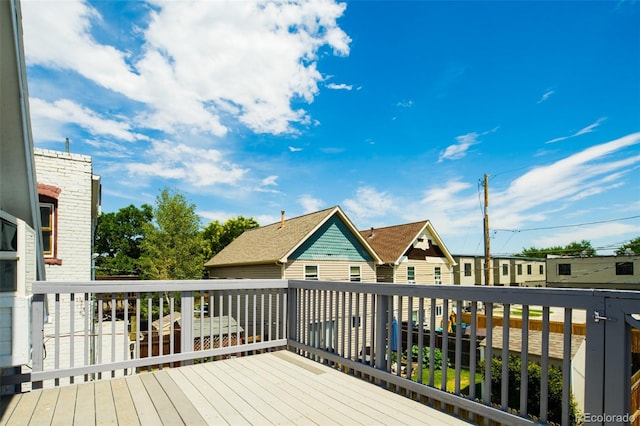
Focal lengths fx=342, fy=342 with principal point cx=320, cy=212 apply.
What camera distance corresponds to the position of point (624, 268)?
26.8m

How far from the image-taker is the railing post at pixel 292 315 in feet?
14.0

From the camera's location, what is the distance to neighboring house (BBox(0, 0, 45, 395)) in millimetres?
2537

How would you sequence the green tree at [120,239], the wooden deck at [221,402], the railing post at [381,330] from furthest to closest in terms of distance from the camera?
1. the green tree at [120,239]
2. the railing post at [381,330]
3. the wooden deck at [221,402]

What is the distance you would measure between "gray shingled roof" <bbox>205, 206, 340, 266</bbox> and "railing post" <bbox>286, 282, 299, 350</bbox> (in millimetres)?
8785

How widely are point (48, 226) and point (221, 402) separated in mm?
7313

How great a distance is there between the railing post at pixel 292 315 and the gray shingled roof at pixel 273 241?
878 centimetres

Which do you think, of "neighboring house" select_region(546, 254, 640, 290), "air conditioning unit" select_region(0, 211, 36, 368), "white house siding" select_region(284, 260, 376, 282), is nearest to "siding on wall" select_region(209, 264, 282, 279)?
"white house siding" select_region(284, 260, 376, 282)

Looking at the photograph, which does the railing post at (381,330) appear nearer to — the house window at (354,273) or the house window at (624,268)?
the house window at (354,273)

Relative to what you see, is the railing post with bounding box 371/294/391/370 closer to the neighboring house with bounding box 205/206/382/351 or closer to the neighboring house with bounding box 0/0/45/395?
the neighboring house with bounding box 0/0/45/395

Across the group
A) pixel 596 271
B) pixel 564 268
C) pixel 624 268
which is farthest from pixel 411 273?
pixel 624 268

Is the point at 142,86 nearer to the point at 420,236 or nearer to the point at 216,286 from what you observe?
the point at 216,286

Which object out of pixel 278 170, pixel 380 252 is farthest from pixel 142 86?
pixel 278 170

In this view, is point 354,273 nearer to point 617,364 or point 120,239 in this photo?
point 617,364

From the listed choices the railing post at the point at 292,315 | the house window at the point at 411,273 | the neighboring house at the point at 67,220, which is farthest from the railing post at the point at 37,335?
the house window at the point at 411,273
